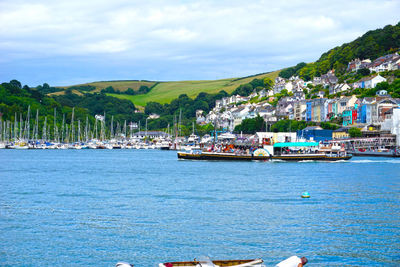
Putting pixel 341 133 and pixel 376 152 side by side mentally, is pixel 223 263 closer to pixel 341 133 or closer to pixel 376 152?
pixel 376 152

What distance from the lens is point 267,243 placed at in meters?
23.7

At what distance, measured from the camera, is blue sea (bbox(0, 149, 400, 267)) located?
72.2 feet

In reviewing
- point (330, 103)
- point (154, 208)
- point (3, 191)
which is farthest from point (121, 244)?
point (330, 103)

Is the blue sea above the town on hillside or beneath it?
beneath

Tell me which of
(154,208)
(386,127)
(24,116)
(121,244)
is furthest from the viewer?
(24,116)

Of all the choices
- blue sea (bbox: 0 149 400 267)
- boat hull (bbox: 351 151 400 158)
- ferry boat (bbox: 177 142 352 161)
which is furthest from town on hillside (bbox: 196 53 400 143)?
blue sea (bbox: 0 149 400 267)

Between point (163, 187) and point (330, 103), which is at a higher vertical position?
point (330, 103)

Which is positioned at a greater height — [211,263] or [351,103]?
[351,103]

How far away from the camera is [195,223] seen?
28.3 meters

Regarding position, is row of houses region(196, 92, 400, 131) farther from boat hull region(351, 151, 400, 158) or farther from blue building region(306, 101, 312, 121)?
boat hull region(351, 151, 400, 158)

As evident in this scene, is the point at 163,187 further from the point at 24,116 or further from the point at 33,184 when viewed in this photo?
the point at 24,116

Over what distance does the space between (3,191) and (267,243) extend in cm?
2671

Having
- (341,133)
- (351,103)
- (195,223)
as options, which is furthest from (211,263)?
(351,103)

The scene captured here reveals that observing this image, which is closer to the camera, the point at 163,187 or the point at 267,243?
the point at 267,243
